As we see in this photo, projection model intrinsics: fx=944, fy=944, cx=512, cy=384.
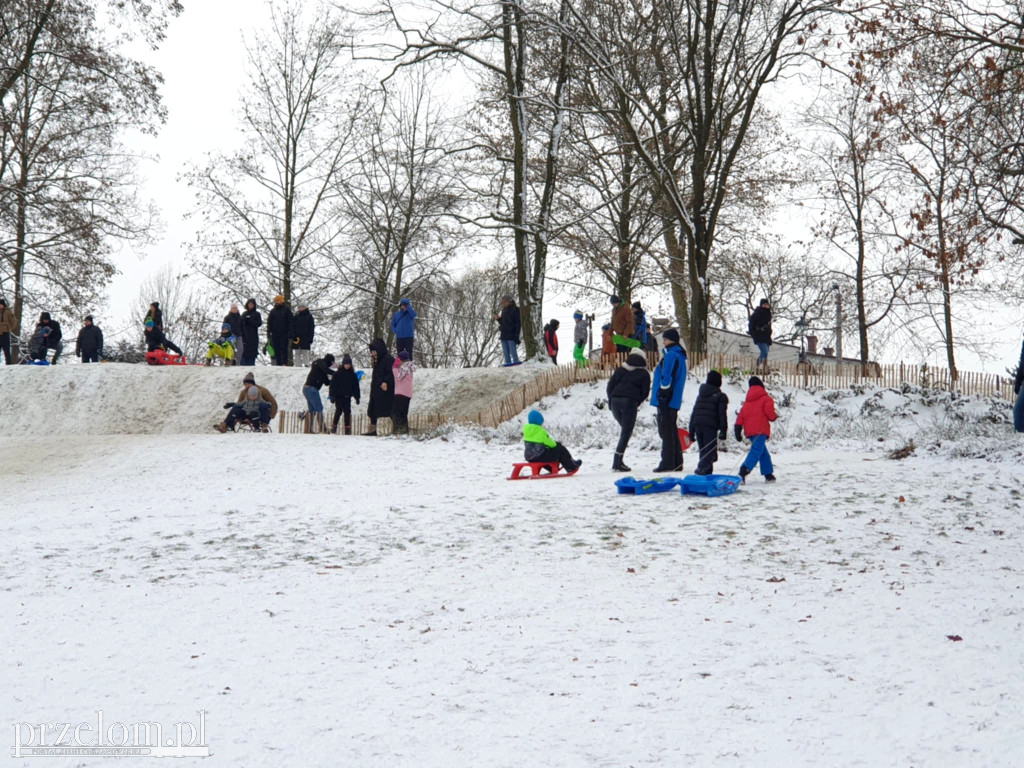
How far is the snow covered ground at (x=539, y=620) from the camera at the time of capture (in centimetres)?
484

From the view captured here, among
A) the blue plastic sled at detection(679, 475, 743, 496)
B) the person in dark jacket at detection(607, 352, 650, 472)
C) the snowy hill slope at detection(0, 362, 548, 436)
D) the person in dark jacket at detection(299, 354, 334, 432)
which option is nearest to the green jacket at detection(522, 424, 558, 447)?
the person in dark jacket at detection(607, 352, 650, 472)

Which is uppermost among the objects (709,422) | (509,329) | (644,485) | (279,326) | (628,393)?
(279,326)

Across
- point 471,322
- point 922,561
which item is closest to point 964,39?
point 922,561

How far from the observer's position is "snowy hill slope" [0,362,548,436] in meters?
23.2

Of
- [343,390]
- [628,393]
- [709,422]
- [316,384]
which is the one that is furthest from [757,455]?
[316,384]

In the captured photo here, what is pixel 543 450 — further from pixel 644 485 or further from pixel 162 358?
pixel 162 358

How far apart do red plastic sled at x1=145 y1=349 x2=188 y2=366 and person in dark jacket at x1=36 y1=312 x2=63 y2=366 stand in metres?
2.57

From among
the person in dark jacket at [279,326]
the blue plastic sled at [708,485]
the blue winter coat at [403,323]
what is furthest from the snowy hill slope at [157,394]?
the blue plastic sled at [708,485]

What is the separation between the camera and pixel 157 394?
24.3 meters

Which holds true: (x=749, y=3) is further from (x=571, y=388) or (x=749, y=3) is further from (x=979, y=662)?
(x=979, y=662)

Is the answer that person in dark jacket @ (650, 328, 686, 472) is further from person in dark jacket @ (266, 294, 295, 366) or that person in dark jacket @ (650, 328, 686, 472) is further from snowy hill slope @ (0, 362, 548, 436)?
person in dark jacket @ (266, 294, 295, 366)

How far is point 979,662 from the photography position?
5648mm

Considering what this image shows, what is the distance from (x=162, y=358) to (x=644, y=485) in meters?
19.5

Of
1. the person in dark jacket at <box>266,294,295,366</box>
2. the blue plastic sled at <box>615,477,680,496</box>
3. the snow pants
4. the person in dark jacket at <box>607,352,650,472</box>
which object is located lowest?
the blue plastic sled at <box>615,477,680,496</box>
